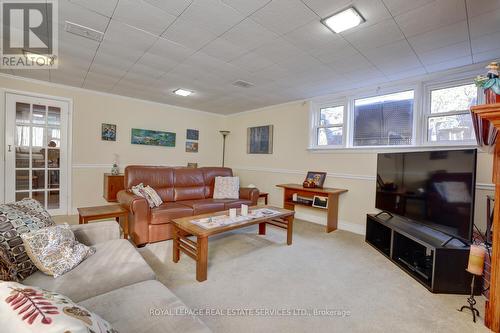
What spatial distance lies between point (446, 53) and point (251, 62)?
2179 millimetres

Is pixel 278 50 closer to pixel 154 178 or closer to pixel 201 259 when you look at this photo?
pixel 201 259

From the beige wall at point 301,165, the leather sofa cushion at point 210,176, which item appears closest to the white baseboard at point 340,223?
the beige wall at point 301,165

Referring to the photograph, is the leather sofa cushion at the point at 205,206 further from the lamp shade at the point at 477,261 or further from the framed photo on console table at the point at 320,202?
the lamp shade at the point at 477,261

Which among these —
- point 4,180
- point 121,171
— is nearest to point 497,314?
point 121,171

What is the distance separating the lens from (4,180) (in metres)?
3.70

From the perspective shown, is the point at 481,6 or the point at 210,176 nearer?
the point at 481,6

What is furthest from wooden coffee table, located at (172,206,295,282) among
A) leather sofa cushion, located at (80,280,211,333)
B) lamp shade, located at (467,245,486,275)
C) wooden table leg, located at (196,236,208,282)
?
lamp shade, located at (467,245,486,275)

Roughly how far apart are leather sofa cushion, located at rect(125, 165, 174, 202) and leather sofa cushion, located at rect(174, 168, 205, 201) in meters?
0.09

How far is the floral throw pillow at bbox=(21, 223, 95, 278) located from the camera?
1355 millimetres

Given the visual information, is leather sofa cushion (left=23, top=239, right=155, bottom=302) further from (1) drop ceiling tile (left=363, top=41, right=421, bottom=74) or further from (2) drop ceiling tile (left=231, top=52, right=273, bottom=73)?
(1) drop ceiling tile (left=363, top=41, right=421, bottom=74)

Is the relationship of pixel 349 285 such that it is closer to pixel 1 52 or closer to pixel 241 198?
pixel 241 198

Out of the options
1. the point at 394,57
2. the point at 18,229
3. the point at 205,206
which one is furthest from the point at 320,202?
the point at 18,229

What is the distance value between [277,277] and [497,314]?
1.60 metres

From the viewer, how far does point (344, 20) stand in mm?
2029
